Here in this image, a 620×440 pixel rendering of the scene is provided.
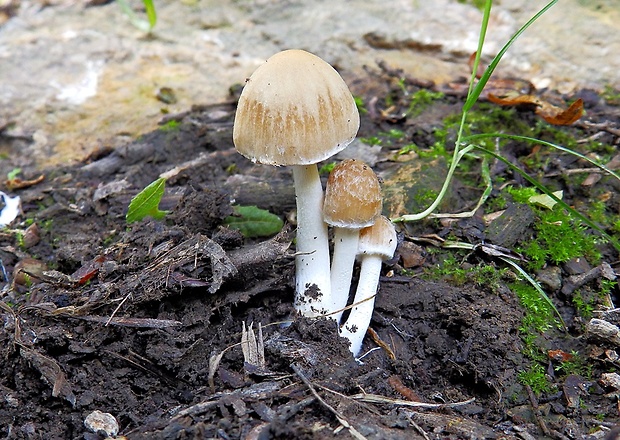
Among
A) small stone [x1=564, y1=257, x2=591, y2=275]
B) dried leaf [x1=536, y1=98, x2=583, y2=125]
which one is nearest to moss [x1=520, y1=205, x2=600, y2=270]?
small stone [x1=564, y1=257, x2=591, y2=275]

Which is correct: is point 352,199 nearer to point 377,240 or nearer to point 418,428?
point 377,240

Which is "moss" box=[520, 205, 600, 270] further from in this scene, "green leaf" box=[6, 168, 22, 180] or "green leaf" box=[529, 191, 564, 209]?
"green leaf" box=[6, 168, 22, 180]

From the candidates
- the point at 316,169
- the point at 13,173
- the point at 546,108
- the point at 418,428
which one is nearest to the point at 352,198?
the point at 316,169

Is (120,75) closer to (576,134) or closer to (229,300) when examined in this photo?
(229,300)

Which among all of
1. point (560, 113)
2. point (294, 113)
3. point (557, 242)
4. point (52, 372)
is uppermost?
point (294, 113)

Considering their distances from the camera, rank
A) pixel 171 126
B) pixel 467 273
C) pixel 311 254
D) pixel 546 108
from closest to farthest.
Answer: pixel 311 254 → pixel 467 273 → pixel 546 108 → pixel 171 126

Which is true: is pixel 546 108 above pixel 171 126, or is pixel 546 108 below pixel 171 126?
above

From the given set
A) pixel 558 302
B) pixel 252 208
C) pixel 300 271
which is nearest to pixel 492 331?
pixel 558 302

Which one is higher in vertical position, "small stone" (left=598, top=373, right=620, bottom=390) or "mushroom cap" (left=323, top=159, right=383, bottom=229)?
"mushroom cap" (left=323, top=159, right=383, bottom=229)
